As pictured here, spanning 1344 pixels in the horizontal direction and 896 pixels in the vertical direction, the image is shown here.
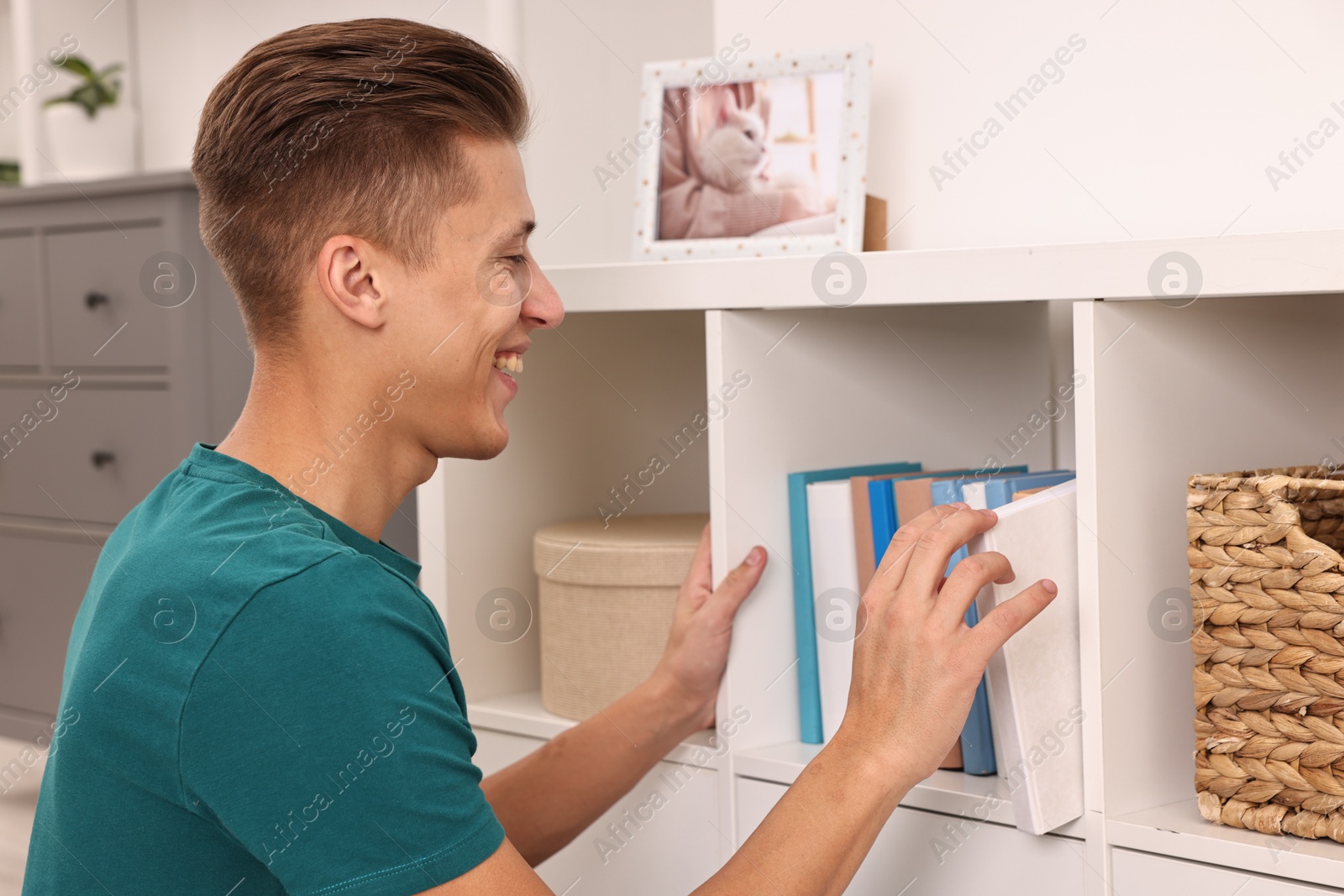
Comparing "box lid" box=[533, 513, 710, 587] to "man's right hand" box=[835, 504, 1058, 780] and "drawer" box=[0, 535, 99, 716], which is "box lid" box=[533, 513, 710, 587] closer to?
"man's right hand" box=[835, 504, 1058, 780]

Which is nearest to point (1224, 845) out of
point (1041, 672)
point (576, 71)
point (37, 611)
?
point (1041, 672)

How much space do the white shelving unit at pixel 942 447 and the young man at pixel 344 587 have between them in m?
0.13

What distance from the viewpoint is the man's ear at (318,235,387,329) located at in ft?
2.73

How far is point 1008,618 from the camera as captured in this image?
0.83 meters

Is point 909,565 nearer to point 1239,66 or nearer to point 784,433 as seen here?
point 784,433

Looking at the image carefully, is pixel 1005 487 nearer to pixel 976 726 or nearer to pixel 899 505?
pixel 899 505

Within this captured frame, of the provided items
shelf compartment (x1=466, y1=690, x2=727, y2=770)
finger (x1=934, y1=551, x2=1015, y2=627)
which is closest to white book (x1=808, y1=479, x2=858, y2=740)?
shelf compartment (x1=466, y1=690, x2=727, y2=770)

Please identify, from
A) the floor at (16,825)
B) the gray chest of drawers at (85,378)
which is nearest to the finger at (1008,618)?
the gray chest of drawers at (85,378)

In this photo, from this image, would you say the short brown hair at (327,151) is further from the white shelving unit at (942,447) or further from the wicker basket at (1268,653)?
the wicker basket at (1268,653)

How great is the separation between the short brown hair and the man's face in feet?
0.05

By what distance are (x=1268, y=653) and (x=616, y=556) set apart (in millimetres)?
586

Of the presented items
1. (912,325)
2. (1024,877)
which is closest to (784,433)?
(912,325)

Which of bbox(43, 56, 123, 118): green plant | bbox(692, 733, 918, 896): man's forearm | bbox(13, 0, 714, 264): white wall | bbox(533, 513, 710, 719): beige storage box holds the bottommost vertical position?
bbox(692, 733, 918, 896): man's forearm

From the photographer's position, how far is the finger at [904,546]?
0.85m
